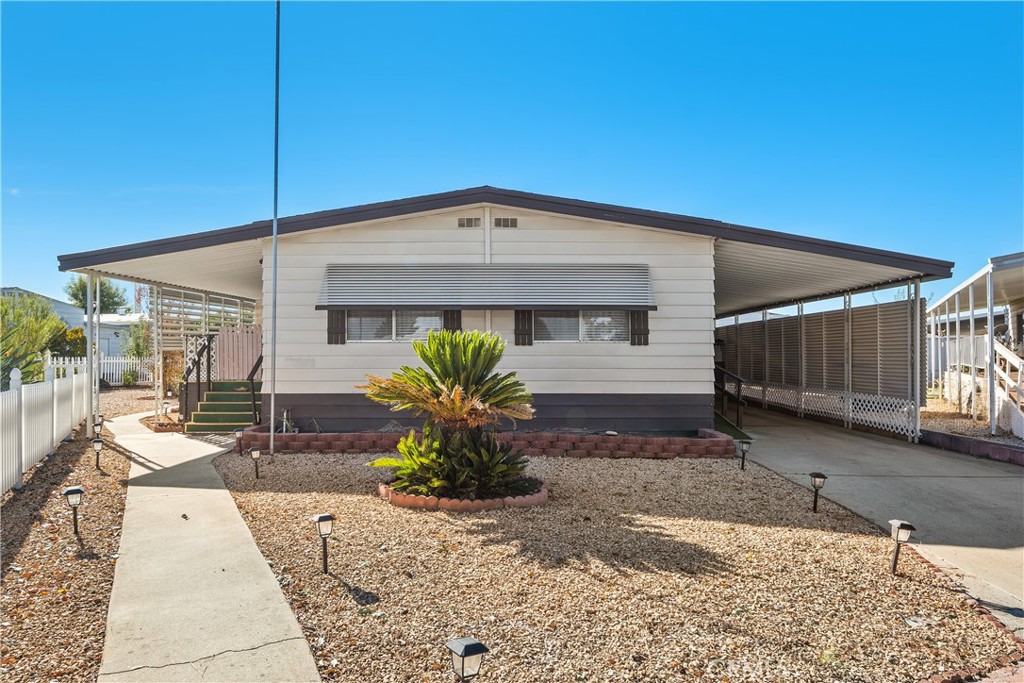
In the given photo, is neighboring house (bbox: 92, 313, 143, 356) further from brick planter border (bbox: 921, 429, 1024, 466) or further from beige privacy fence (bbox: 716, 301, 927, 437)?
brick planter border (bbox: 921, 429, 1024, 466)

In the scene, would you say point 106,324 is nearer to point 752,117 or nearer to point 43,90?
point 43,90

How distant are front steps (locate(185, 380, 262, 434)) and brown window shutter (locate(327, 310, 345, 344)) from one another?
2447 millimetres

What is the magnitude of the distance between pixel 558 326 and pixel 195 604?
21.8 feet

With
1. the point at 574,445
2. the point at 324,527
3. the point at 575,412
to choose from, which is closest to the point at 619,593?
the point at 324,527

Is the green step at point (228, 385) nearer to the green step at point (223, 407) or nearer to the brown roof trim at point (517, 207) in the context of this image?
the green step at point (223, 407)

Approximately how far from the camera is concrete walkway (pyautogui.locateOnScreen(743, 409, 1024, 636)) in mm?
4379

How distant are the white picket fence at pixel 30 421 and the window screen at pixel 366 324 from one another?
386 cm

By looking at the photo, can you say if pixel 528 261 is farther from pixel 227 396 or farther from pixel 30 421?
pixel 30 421

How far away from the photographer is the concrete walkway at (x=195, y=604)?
2908 millimetres

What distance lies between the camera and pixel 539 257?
30.6ft

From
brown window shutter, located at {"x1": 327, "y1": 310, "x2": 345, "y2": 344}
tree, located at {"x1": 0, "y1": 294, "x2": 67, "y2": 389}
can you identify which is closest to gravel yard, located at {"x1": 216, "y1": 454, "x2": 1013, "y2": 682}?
brown window shutter, located at {"x1": 327, "y1": 310, "x2": 345, "y2": 344}

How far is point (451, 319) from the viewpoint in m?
9.34

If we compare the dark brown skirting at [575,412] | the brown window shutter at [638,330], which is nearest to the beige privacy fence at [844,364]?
the dark brown skirting at [575,412]

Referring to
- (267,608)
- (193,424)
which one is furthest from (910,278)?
(193,424)
